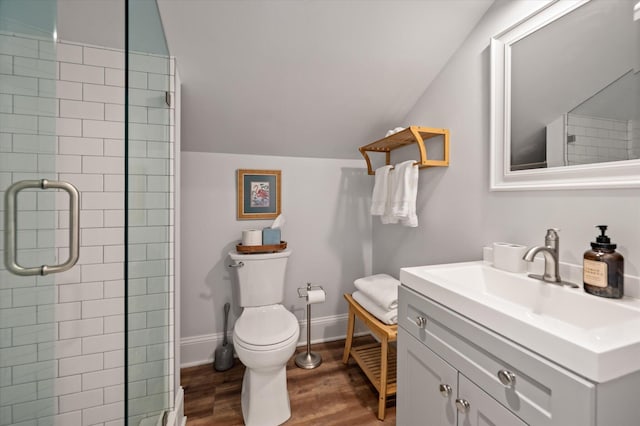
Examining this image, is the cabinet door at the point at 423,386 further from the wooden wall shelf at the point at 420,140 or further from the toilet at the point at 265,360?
the wooden wall shelf at the point at 420,140

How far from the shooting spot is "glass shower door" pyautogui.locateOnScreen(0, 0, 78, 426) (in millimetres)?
526

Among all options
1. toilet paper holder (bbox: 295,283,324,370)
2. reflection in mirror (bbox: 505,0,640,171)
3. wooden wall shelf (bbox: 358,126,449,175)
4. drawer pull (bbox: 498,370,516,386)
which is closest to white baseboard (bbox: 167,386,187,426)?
toilet paper holder (bbox: 295,283,324,370)

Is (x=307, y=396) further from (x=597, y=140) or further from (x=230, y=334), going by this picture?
(x=597, y=140)

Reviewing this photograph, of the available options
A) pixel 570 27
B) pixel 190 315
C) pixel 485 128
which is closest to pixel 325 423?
pixel 190 315

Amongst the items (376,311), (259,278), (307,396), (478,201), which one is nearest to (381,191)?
(478,201)

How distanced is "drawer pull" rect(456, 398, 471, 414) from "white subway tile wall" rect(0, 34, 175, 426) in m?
0.99

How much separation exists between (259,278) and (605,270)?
1.65 metres

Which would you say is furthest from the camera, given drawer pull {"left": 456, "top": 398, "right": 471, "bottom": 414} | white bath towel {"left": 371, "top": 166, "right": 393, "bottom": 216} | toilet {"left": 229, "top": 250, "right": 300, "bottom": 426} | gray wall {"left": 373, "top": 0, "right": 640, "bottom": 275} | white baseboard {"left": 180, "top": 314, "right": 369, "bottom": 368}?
white baseboard {"left": 180, "top": 314, "right": 369, "bottom": 368}

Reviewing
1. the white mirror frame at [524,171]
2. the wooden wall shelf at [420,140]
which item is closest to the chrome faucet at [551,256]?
the white mirror frame at [524,171]

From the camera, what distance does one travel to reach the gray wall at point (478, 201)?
917 millimetres

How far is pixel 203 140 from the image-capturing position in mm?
1873

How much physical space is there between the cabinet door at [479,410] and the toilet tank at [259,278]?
129cm

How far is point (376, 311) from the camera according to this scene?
5.29 ft

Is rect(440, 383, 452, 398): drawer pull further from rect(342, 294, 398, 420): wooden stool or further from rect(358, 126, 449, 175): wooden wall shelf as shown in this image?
rect(358, 126, 449, 175): wooden wall shelf
